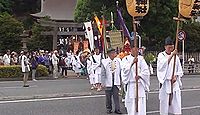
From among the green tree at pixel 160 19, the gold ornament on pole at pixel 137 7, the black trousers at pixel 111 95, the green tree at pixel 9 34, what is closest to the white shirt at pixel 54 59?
the green tree at pixel 160 19

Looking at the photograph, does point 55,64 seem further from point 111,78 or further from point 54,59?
point 111,78

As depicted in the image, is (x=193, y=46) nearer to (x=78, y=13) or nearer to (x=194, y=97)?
(x=78, y=13)

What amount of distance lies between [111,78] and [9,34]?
25665mm

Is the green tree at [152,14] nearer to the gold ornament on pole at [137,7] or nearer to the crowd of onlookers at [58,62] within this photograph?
the crowd of onlookers at [58,62]

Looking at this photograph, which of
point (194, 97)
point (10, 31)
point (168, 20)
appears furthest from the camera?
point (10, 31)

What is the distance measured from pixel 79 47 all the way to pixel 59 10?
505 inches

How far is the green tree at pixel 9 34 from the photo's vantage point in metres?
37.0

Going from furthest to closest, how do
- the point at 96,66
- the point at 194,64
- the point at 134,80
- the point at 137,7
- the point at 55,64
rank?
1. the point at 194,64
2. the point at 55,64
3. the point at 96,66
4. the point at 137,7
5. the point at 134,80

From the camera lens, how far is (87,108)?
12938 millimetres

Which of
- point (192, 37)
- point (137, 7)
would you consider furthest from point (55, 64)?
point (192, 37)

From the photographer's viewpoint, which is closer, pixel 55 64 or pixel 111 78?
pixel 111 78

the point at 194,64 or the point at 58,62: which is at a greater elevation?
the point at 58,62

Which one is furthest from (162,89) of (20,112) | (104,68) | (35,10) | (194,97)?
(35,10)

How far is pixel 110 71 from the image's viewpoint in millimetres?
13141
